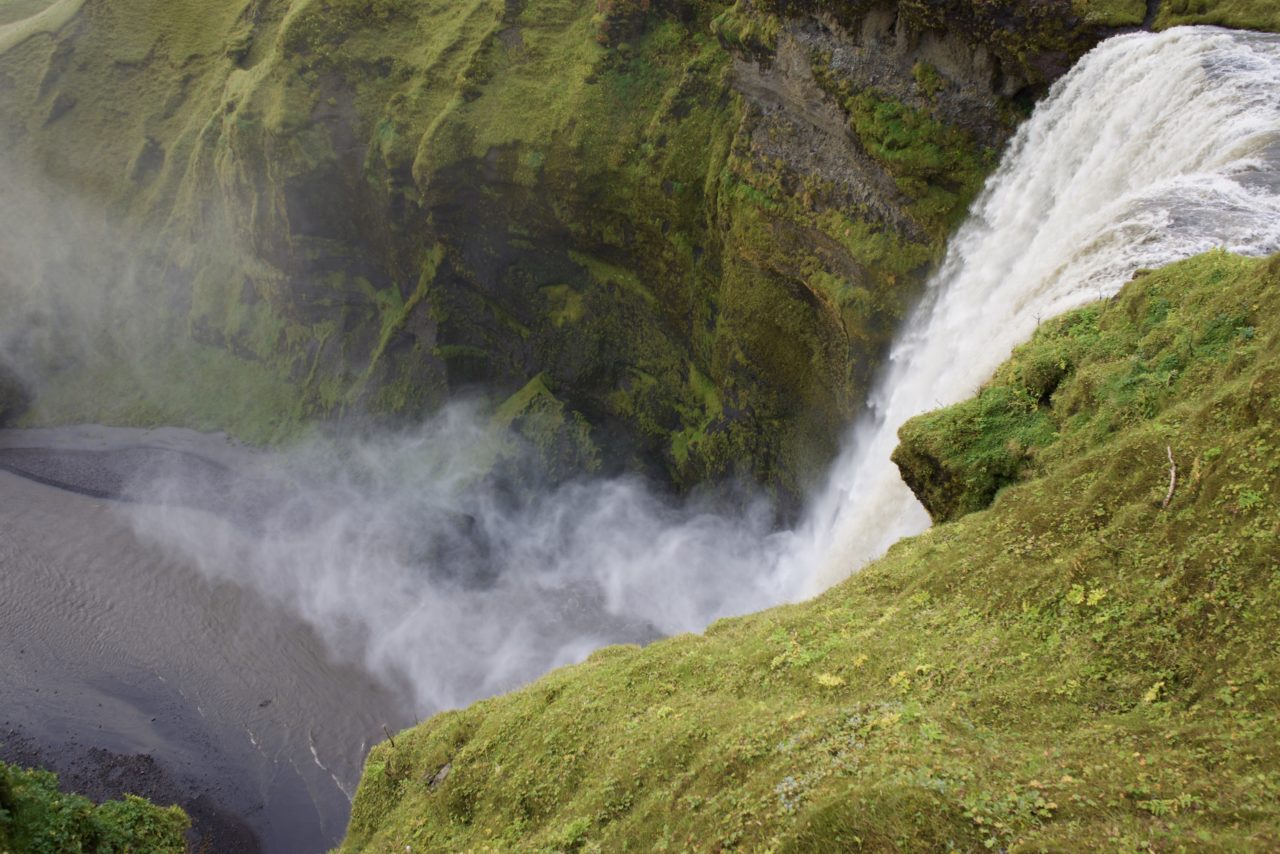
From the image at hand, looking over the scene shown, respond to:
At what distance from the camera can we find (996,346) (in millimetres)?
16781

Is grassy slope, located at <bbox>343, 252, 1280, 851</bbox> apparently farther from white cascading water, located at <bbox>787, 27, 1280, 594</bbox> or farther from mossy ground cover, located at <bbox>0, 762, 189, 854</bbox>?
mossy ground cover, located at <bbox>0, 762, 189, 854</bbox>

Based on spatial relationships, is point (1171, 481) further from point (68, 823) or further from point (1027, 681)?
point (68, 823)

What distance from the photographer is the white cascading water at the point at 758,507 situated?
1472 centimetres

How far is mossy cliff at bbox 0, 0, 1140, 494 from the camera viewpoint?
83.0ft

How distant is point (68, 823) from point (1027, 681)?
14.2 metres

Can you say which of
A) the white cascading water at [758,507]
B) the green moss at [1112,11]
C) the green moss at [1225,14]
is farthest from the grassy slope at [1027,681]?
the green moss at [1112,11]

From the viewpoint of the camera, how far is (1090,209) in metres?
17.1

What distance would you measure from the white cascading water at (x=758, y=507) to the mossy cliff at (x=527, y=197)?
2340mm

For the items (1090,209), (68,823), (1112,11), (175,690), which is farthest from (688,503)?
(68,823)

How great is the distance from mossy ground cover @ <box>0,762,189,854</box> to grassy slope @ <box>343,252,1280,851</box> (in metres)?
4.11

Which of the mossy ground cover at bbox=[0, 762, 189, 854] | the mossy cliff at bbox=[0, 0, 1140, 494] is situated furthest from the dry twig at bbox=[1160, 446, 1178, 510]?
the mossy ground cover at bbox=[0, 762, 189, 854]

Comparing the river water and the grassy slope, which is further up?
the grassy slope

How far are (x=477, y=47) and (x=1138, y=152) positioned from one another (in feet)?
107

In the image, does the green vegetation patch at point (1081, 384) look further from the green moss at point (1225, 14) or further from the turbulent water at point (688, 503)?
the green moss at point (1225, 14)
